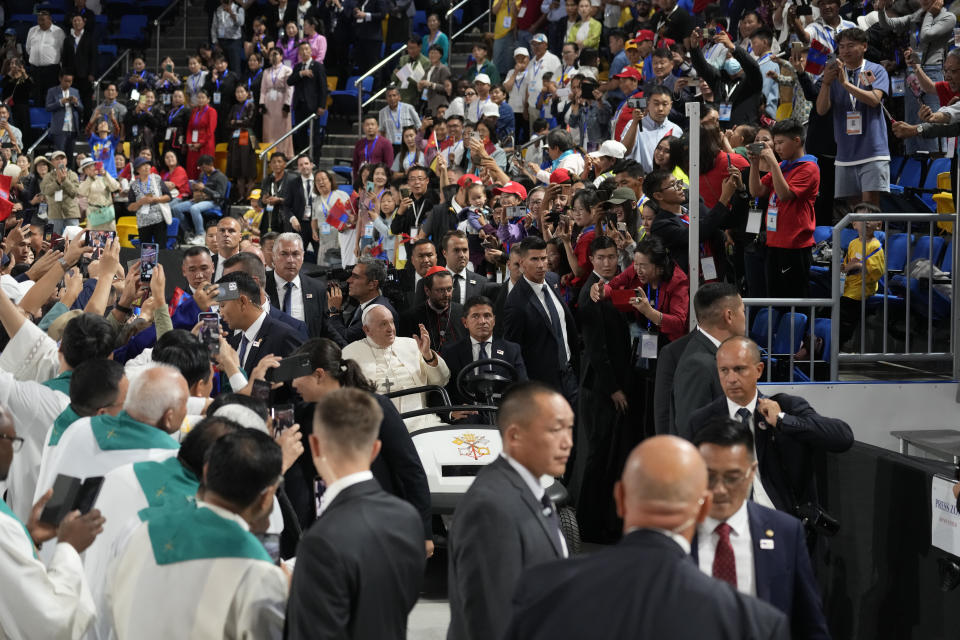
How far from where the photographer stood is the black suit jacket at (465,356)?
25.8 ft

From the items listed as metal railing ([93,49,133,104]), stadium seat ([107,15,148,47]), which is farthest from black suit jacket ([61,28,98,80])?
stadium seat ([107,15,148,47])

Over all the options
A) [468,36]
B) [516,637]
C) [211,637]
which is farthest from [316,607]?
[468,36]

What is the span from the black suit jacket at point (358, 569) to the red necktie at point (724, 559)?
3.37ft

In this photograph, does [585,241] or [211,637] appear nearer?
[211,637]

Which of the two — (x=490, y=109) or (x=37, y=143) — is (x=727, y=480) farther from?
(x=37, y=143)

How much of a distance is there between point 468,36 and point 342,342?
14071 mm

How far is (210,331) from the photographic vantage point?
5.87m

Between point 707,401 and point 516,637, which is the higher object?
point 707,401

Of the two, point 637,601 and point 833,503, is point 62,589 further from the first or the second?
point 833,503

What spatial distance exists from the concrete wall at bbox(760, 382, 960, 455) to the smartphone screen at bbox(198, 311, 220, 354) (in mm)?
3942

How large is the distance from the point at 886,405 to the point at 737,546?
4.36m

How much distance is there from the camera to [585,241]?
9070 millimetres

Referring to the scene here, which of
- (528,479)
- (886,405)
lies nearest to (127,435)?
(528,479)

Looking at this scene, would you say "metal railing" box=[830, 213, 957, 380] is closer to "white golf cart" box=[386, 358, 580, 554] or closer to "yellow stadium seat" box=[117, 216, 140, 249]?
"white golf cart" box=[386, 358, 580, 554]
